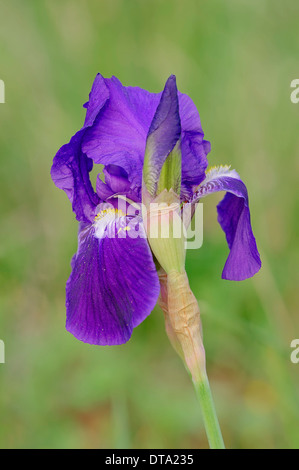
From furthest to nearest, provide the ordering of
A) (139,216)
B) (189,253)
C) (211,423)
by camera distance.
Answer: (189,253)
(139,216)
(211,423)

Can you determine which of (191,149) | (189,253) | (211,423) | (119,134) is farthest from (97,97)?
(189,253)

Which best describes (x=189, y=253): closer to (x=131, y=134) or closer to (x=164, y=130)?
(x=131, y=134)

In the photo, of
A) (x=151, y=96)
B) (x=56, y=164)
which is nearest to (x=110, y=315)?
(x=56, y=164)

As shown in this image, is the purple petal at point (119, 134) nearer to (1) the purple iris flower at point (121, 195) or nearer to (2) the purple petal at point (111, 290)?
(1) the purple iris flower at point (121, 195)

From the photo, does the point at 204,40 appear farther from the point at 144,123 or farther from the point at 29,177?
the point at 144,123

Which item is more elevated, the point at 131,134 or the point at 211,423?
the point at 131,134

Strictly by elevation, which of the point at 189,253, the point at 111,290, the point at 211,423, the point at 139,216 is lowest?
the point at 211,423

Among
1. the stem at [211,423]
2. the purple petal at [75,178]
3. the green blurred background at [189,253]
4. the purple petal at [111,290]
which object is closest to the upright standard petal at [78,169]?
the purple petal at [75,178]

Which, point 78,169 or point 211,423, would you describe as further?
point 78,169
